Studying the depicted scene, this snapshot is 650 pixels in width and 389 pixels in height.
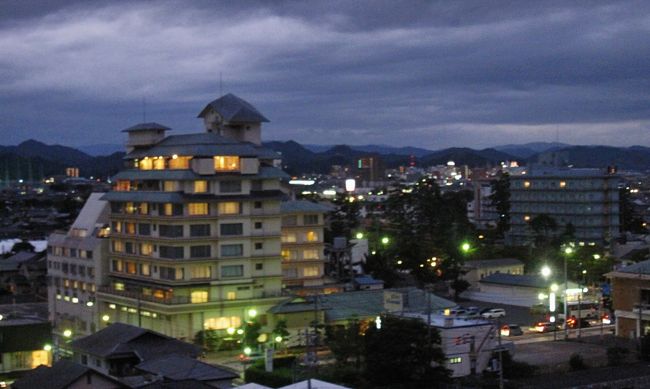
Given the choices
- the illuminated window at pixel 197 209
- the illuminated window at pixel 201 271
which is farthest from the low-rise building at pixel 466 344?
the illuminated window at pixel 197 209

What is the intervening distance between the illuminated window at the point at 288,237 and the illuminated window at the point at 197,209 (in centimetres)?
452

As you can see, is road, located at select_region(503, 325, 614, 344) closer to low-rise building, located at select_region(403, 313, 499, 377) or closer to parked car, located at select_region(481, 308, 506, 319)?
parked car, located at select_region(481, 308, 506, 319)

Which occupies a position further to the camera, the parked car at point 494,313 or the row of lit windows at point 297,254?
the row of lit windows at point 297,254

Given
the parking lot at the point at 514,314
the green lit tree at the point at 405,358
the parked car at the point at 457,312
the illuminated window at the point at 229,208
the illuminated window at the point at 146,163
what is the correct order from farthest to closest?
the illuminated window at the point at 146,163
the parking lot at the point at 514,314
the illuminated window at the point at 229,208
the parked car at the point at 457,312
the green lit tree at the point at 405,358

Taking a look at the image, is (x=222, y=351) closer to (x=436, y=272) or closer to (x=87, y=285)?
(x=87, y=285)

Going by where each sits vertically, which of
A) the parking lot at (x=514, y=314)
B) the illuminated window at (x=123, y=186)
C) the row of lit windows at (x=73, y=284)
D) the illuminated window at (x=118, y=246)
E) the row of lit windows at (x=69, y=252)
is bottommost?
the parking lot at (x=514, y=314)

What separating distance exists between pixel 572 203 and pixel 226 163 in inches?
1136

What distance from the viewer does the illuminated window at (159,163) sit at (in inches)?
1300

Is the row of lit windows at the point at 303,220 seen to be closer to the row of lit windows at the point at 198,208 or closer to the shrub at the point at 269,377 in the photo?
the row of lit windows at the point at 198,208

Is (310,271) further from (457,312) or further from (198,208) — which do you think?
(457,312)

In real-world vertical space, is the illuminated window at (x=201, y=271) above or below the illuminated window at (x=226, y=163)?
below

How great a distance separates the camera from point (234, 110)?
119 ft

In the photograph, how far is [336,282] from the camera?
37.1m

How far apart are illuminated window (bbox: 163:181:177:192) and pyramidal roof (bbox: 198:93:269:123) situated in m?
4.57
